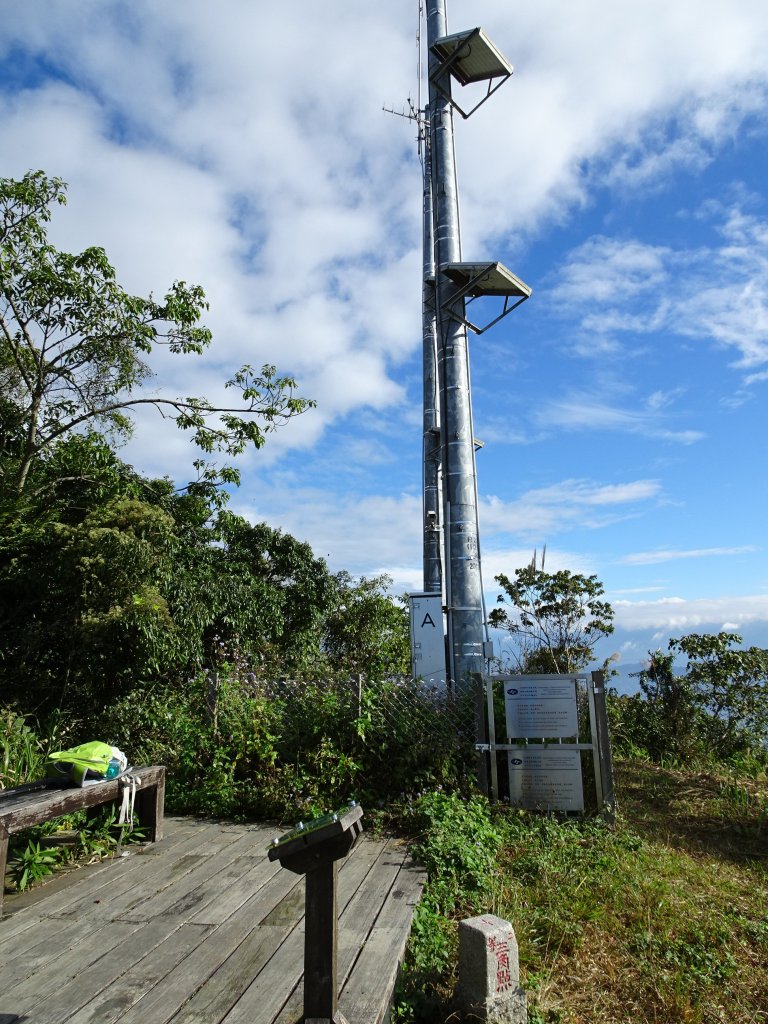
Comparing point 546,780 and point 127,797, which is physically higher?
point 127,797

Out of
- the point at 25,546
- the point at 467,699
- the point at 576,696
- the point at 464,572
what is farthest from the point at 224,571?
the point at 576,696

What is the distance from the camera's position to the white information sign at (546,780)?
18.8ft

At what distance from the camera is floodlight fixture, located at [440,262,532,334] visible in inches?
341

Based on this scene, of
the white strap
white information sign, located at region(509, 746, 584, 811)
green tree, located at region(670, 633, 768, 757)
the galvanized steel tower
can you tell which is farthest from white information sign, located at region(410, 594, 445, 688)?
the white strap

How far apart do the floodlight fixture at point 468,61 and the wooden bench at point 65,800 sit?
9.74 metres

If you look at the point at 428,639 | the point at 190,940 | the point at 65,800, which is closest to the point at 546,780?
the point at 428,639

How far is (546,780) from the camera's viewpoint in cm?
578

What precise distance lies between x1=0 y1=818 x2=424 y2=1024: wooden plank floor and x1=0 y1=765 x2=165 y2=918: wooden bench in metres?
0.35

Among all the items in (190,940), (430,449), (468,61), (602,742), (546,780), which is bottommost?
(190,940)

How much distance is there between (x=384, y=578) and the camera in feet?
58.1

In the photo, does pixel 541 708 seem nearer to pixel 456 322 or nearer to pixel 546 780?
pixel 546 780

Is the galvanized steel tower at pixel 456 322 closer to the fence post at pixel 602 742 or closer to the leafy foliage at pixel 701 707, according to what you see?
the fence post at pixel 602 742

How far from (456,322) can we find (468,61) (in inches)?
152

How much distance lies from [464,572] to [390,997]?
19.1 ft
